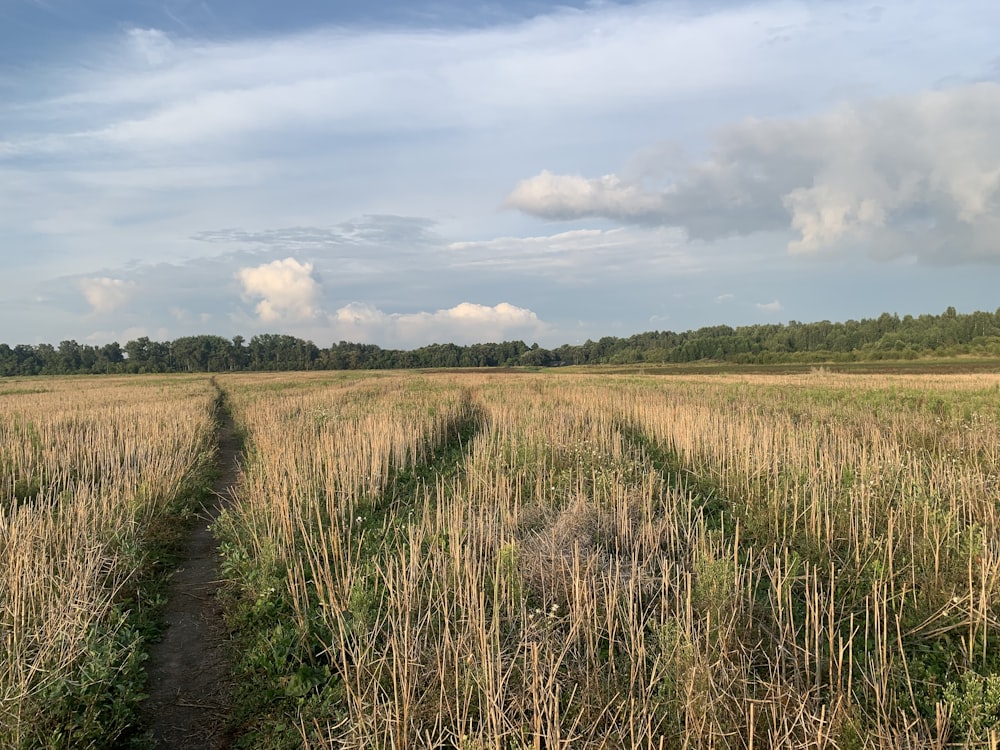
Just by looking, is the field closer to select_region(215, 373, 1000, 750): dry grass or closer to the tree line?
select_region(215, 373, 1000, 750): dry grass

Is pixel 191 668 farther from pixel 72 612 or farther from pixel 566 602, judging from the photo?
pixel 566 602

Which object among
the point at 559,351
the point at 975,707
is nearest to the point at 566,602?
the point at 975,707

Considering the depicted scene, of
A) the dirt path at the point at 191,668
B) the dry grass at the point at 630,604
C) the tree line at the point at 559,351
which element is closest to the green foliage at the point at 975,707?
the dry grass at the point at 630,604

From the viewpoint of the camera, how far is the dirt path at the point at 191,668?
12.3ft

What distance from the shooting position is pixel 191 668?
4516 mm

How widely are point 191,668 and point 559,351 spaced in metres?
158

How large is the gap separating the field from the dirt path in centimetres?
17

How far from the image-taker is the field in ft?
10.5

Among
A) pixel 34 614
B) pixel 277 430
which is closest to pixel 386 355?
pixel 277 430

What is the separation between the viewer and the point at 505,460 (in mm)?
10227

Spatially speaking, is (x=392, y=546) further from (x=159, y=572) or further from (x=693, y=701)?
(x=693, y=701)

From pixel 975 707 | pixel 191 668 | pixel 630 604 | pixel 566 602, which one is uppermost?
pixel 630 604

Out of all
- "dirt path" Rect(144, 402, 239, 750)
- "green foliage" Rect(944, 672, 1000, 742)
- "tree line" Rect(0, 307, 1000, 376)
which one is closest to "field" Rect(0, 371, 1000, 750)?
"green foliage" Rect(944, 672, 1000, 742)

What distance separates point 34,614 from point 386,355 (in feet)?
462
